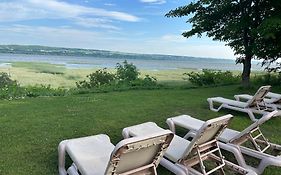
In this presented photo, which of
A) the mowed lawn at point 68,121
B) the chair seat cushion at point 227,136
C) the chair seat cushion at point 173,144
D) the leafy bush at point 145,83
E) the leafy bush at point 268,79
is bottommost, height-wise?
the mowed lawn at point 68,121

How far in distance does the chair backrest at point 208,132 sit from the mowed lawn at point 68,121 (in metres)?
0.70

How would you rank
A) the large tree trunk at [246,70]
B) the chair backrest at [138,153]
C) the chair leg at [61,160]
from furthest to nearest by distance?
the large tree trunk at [246,70] < the chair leg at [61,160] < the chair backrest at [138,153]

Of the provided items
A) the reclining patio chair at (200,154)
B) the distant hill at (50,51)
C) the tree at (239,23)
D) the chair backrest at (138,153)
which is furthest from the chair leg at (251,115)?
the distant hill at (50,51)

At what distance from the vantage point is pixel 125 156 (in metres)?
2.35

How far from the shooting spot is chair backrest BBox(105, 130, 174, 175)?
88.7 inches

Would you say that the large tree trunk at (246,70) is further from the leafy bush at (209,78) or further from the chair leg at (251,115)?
the chair leg at (251,115)

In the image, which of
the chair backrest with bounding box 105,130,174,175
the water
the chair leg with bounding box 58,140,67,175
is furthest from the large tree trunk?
the water

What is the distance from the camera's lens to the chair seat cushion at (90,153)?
2848mm

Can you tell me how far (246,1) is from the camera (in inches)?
443

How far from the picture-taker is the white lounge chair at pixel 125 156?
90.0 inches

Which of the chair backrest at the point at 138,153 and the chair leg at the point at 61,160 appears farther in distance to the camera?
the chair leg at the point at 61,160

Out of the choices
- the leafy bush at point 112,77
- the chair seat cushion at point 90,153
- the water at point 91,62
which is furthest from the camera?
the water at point 91,62

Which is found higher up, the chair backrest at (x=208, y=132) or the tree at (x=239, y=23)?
the tree at (x=239, y=23)

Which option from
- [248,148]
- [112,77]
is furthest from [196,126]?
[112,77]
